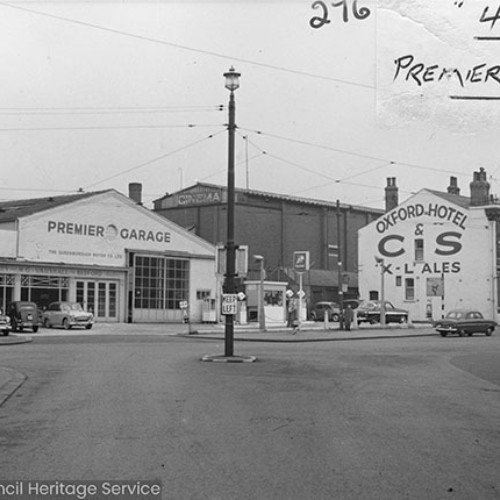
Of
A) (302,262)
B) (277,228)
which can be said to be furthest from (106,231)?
(277,228)

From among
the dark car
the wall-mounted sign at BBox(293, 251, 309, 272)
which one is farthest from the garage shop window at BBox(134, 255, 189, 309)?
the wall-mounted sign at BBox(293, 251, 309, 272)

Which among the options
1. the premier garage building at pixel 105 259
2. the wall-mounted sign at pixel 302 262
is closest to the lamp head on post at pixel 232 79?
the wall-mounted sign at pixel 302 262

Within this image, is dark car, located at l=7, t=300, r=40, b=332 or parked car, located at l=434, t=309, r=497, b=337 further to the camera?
parked car, located at l=434, t=309, r=497, b=337

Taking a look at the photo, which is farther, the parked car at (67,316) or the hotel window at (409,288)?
the hotel window at (409,288)

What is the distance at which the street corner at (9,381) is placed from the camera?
14.1 meters

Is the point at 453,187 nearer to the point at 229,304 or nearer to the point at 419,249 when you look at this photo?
the point at 419,249

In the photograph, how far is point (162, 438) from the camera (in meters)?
9.77

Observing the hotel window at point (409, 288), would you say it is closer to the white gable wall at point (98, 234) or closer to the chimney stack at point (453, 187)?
the chimney stack at point (453, 187)

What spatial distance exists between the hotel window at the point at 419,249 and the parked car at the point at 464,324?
2307 centimetres

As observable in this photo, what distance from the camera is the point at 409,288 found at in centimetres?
6594

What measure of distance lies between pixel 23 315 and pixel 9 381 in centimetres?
2395

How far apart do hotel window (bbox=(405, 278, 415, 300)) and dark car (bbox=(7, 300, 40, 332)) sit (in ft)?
113

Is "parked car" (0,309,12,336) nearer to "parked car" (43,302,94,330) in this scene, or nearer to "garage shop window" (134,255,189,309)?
"parked car" (43,302,94,330)

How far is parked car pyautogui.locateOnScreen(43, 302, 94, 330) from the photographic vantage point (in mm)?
43094
